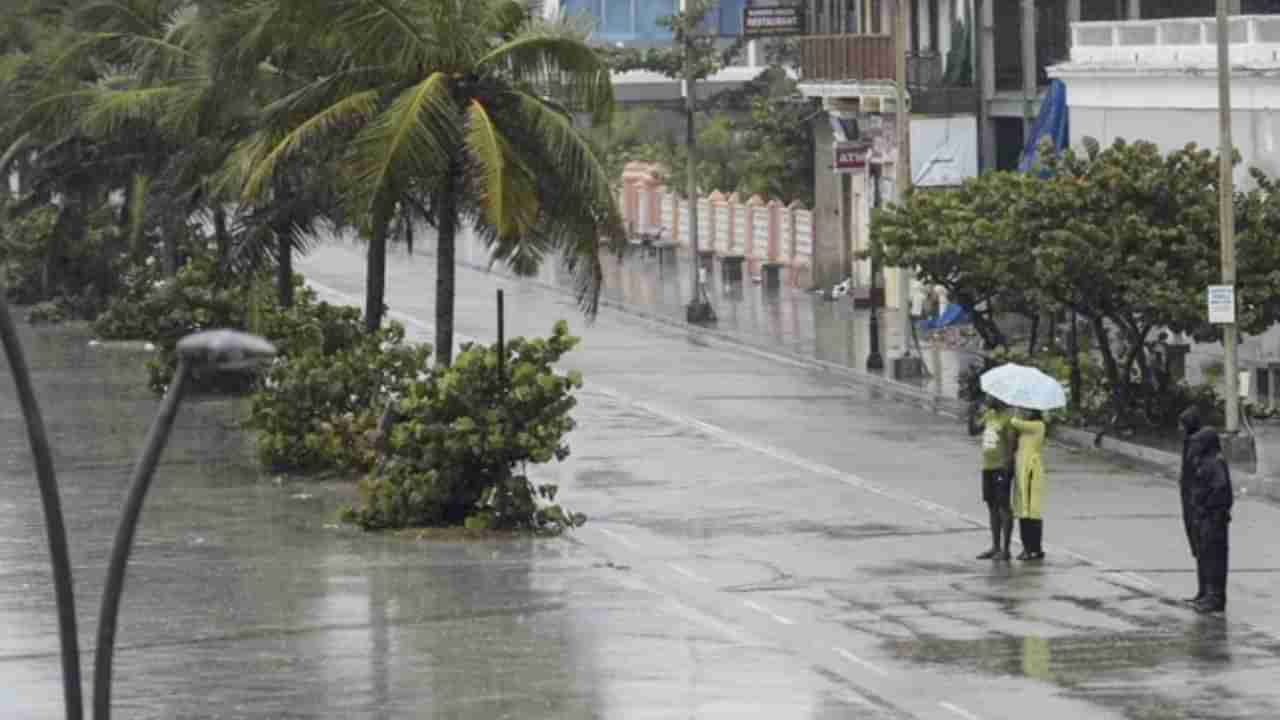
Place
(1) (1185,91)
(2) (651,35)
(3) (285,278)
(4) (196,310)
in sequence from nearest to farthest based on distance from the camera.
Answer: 1. (3) (285,278)
2. (1) (1185,91)
3. (4) (196,310)
4. (2) (651,35)

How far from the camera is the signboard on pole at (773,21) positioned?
201 feet

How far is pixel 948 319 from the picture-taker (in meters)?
53.1

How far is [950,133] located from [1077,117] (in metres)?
6.85

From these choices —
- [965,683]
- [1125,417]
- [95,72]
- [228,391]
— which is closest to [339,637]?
[965,683]

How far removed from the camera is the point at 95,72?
49500 mm

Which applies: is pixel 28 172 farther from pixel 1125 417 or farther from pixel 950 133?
pixel 1125 417

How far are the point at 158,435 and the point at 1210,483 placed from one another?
42.8ft

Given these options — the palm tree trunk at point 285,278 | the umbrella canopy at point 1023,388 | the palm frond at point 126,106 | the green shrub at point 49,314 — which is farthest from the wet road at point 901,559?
the green shrub at point 49,314

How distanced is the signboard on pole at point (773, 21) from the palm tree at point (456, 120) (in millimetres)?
29491

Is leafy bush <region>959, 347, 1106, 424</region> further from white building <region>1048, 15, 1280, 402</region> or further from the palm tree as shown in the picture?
the palm tree

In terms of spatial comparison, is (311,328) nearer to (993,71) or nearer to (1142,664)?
(1142,664)

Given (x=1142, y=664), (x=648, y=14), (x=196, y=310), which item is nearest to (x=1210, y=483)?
(x=1142, y=664)

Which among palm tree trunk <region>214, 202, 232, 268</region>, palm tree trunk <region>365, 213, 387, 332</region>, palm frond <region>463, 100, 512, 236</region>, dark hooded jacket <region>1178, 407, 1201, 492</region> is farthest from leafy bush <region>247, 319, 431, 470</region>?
dark hooded jacket <region>1178, 407, 1201, 492</region>

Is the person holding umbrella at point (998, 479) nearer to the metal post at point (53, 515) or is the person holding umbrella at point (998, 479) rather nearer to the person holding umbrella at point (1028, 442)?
the person holding umbrella at point (1028, 442)
